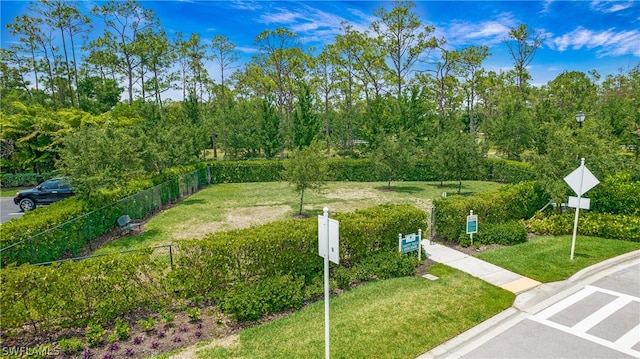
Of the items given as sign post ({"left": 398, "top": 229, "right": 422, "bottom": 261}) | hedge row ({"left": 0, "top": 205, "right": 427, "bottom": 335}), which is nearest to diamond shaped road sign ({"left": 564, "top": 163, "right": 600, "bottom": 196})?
sign post ({"left": 398, "top": 229, "right": 422, "bottom": 261})

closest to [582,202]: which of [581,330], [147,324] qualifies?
[581,330]

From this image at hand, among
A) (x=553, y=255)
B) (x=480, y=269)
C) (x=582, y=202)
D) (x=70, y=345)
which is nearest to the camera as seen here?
(x=70, y=345)

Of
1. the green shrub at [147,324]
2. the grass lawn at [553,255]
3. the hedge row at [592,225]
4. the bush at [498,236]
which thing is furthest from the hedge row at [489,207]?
the green shrub at [147,324]

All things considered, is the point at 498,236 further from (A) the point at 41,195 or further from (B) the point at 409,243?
(A) the point at 41,195

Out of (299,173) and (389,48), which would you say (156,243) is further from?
(389,48)

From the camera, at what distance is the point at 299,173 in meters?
17.4

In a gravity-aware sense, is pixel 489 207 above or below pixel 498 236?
above

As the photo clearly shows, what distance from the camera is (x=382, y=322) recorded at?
707 centimetres

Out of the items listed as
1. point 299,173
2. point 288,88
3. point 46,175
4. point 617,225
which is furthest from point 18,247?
point 288,88

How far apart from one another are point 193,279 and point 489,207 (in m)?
10.4

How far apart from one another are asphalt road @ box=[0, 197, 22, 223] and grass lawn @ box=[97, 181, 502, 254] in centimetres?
731

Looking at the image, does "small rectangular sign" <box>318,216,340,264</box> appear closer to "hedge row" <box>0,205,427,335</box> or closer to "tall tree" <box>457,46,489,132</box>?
"hedge row" <box>0,205,427,335</box>

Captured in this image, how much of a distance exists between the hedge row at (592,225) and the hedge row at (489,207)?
28.6 inches

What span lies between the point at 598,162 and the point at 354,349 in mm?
12796
